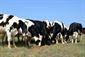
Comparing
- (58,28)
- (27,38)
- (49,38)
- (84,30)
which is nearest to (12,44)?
(27,38)

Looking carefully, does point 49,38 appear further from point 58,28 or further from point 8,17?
point 8,17

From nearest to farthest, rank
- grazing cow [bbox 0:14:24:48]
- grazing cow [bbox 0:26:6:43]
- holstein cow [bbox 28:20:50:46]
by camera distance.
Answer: grazing cow [bbox 0:14:24:48] < grazing cow [bbox 0:26:6:43] < holstein cow [bbox 28:20:50:46]

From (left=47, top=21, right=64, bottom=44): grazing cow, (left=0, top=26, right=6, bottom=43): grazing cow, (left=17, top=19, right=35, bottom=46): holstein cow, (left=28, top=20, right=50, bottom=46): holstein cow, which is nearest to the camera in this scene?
(left=0, top=26, right=6, bottom=43): grazing cow

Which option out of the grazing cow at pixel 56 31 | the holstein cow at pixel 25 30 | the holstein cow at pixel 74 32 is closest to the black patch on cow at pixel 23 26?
the holstein cow at pixel 25 30

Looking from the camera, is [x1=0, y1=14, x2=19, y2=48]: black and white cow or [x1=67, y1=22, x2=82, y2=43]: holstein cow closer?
[x1=0, y1=14, x2=19, y2=48]: black and white cow

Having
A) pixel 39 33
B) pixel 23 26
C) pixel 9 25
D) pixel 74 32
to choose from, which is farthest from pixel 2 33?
pixel 74 32

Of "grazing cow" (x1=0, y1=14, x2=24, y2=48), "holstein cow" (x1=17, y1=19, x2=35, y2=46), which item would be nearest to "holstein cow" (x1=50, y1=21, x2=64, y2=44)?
"holstein cow" (x1=17, y1=19, x2=35, y2=46)

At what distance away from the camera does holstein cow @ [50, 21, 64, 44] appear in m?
24.6

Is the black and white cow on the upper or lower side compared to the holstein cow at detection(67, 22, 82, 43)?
upper

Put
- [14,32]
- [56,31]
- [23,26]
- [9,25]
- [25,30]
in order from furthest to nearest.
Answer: [56,31] → [23,26] → [25,30] → [14,32] → [9,25]

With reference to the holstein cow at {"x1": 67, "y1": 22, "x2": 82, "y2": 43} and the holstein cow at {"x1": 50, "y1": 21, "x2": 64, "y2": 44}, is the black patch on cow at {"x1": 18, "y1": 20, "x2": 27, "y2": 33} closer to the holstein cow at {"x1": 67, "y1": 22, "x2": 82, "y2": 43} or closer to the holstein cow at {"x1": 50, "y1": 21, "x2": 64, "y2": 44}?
the holstein cow at {"x1": 50, "y1": 21, "x2": 64, "y2": 44}

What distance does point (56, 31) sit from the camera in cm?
2486

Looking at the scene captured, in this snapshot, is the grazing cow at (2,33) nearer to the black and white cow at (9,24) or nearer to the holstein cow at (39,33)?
the black and white cow at (9,24)

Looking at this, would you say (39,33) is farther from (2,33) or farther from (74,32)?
(74,32)
